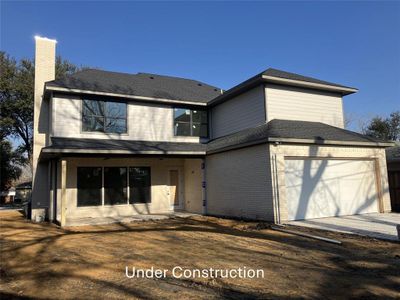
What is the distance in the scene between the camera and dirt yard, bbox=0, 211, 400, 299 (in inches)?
185

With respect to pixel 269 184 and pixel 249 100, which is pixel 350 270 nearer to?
pixel 269 184

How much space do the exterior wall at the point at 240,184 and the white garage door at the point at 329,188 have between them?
0.87 metres

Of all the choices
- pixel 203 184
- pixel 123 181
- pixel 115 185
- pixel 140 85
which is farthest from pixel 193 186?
pixel 140 85

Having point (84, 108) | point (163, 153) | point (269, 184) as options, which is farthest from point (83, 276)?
point (84, 108)

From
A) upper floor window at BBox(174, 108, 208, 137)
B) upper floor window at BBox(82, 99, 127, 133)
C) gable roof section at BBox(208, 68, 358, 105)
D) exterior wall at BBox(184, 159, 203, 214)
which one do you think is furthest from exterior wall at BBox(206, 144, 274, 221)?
upper floor window at BBox(82, 99, 127, 133)

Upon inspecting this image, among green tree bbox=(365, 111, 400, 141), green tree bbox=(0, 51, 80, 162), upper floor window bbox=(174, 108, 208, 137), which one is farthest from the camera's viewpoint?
green tree bbox=(365, 111, 400, 141)

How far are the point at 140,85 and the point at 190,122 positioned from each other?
324 cm

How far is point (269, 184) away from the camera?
11.6 meters

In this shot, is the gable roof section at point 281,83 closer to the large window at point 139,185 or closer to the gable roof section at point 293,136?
the gable roof section at point 293,136

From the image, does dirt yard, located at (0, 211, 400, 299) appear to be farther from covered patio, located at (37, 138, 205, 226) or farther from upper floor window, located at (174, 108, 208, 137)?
upper floor window, located at (174, 108, 208, 137)

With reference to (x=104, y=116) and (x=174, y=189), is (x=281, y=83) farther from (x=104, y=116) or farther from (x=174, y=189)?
(x=104, y=116)

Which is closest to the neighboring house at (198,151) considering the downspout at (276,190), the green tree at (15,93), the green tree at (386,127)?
the downspout at (276,190)

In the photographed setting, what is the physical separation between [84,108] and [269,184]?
28.3 feet

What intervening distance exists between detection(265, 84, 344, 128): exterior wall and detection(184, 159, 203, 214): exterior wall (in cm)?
453
